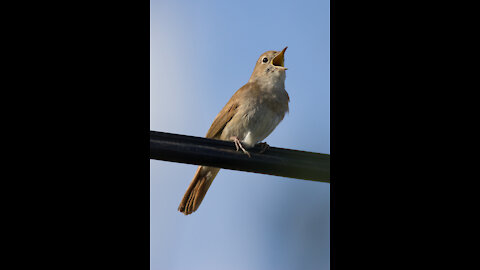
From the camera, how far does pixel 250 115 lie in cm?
266

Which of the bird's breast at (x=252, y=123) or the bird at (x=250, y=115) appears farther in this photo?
the bird's breast at (x=252, y=123)

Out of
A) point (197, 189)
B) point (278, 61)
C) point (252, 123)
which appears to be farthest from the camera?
point (278, 61)

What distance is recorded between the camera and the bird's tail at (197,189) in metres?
2.38

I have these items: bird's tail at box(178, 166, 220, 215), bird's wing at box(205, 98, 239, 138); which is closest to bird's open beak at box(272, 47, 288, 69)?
bird's wing at box(205, 98, 239, 138)

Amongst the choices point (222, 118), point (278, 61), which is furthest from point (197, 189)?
point (278, 61)

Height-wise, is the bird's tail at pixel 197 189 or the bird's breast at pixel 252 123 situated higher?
the bird's breast at pixel 252 123

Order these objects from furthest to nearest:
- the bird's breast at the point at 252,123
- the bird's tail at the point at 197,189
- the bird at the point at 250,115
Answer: the bird's breast at the point at 252,123 → the bird at the point at 250,115 → the bird's tail at the point at 197,189

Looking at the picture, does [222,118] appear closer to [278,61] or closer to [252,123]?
[252,123]

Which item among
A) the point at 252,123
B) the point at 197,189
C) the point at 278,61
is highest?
the point at 278,61

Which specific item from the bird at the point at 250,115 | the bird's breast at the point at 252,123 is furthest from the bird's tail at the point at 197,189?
the bird's breast at the point at 252,123

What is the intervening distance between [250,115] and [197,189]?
51 centimetres

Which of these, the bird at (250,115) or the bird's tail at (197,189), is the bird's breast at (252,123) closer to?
the bird at (250,115)

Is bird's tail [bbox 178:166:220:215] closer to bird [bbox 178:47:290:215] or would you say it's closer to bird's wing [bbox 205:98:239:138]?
bird [bbox 178:47:290:215]
